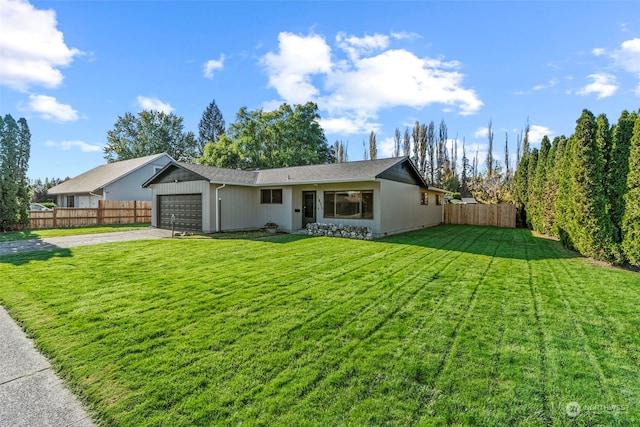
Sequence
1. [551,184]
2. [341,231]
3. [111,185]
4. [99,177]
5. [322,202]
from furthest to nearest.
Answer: [99,177]
[111,185]
[322,202]
[551,184]
[341,231]

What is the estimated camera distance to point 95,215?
1764cm

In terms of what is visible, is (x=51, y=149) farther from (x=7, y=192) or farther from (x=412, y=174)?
(x=412, y=174)

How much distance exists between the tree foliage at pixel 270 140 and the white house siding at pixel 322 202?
582 inches

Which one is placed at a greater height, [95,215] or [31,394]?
[95,215]

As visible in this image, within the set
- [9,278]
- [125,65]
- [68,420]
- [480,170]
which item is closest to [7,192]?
[125,65]

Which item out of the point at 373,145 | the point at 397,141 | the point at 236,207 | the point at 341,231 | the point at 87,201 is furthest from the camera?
the point at 373,145

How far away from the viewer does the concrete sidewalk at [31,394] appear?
2.22m

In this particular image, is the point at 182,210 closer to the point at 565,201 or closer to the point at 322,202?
the point at 322,202

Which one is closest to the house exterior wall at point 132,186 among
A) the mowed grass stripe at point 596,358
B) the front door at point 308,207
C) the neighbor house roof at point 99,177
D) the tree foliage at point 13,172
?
the neighbor house roof at point 99,177

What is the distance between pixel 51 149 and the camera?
2978cm

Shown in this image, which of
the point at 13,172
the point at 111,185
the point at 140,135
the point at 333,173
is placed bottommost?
A: the point at 333,173

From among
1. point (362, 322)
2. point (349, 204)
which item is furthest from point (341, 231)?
point (362, 322)

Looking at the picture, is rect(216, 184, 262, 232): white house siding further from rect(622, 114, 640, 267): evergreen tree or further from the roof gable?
rect(622, 114, 640, 267): evergreen tree

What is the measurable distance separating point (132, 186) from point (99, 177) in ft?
12.4
